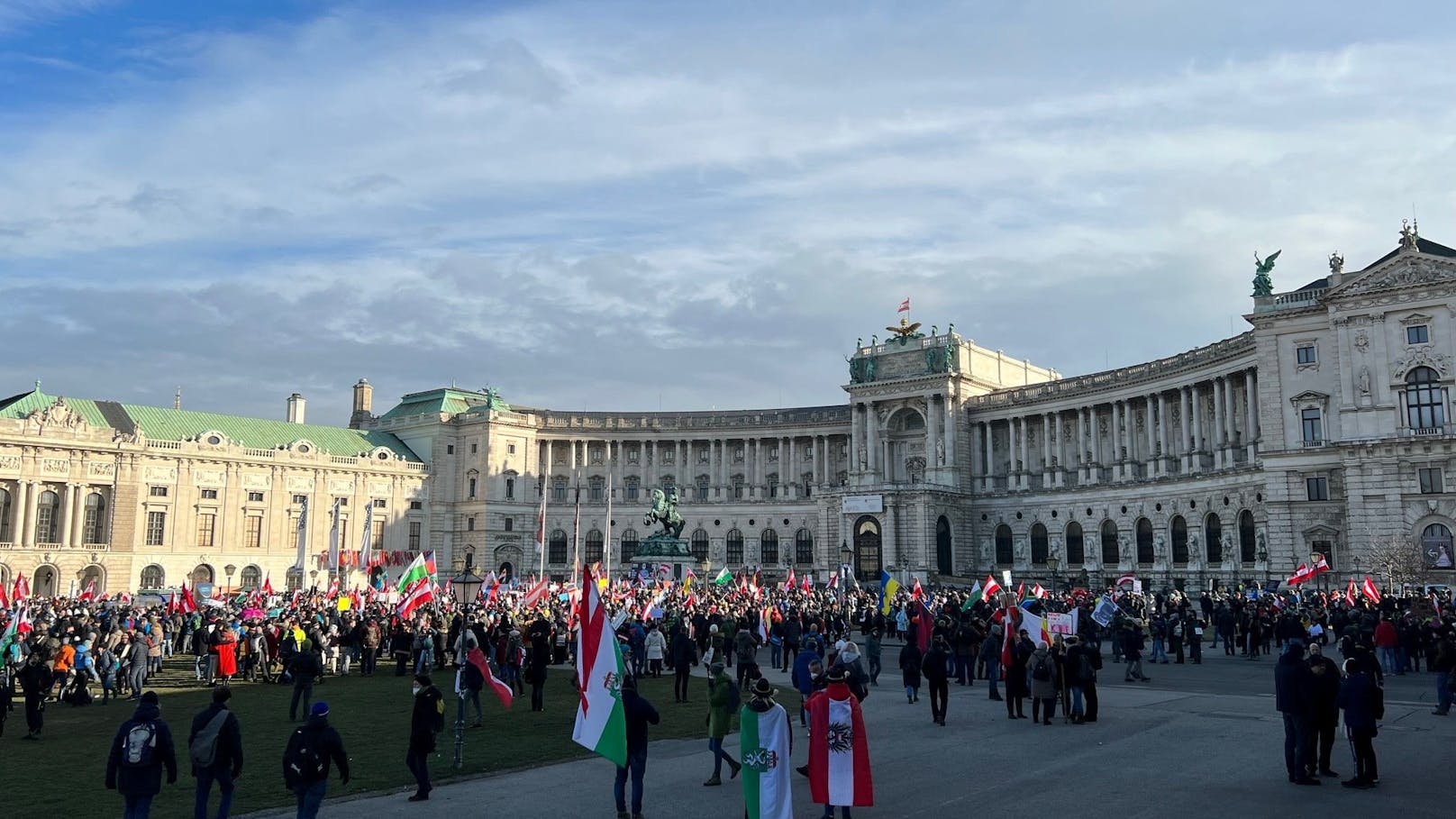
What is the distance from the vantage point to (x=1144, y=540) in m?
80.5

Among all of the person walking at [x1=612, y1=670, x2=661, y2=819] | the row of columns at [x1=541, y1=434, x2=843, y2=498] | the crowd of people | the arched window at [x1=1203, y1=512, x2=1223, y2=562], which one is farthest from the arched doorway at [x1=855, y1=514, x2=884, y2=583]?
the person walking at [x1=612, y1=670, x2=661, y2=819]

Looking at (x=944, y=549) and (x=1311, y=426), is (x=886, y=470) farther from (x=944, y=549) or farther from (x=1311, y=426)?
(x=1311, y=426)

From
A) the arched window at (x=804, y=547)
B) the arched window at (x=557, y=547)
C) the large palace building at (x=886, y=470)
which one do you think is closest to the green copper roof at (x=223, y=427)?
the large palace building at (x=886, y=470)

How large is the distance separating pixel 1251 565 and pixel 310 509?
75.6m

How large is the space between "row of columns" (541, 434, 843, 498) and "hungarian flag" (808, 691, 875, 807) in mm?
90714

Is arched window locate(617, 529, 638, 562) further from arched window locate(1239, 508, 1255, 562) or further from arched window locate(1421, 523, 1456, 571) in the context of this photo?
arched window locate(1421, 523, 1456, 571)

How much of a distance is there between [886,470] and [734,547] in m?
18.2

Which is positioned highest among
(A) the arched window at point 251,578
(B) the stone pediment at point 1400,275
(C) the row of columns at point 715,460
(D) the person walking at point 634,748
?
(B) the stone pediment at point 1400,275

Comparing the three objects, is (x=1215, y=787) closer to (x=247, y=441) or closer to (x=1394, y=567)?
(x=1394, y=567)

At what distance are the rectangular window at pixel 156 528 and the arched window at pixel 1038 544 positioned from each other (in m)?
A: 70.6

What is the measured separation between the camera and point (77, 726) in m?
23.6

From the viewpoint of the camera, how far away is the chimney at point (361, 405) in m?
118

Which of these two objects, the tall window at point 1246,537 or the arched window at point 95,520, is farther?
the arched window at point 95,520

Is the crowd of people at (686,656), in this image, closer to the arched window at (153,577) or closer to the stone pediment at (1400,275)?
the stone pediment at (1400,275)
